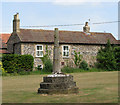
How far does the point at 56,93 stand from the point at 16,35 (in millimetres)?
22848

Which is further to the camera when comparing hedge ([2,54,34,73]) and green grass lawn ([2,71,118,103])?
hedge ([2,54,34,73])

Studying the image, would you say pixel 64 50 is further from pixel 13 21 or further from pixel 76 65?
pixel 13 21

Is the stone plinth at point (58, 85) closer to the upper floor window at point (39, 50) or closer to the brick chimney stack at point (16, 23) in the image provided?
the upper floor window at point (39, 50)

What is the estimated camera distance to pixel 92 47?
34188mm

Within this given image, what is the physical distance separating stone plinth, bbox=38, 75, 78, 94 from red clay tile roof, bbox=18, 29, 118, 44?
20.3 meters

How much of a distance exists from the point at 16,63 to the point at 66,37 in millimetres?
9497

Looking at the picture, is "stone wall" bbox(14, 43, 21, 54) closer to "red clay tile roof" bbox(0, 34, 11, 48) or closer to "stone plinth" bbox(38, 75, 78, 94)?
"red clay tile roof" bbox(0, 34, 11, 48)

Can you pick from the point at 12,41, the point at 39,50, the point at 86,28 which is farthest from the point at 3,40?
the point at 86,28

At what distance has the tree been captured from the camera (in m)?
31.9

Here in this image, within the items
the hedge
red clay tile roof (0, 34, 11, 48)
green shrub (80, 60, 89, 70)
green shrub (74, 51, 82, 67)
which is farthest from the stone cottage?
red clay tile roof (0, 34, 11, 48)

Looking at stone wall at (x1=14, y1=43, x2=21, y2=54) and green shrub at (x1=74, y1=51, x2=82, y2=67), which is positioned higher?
stone wall at (x1=14, y1=43, x2=21, y2=54)

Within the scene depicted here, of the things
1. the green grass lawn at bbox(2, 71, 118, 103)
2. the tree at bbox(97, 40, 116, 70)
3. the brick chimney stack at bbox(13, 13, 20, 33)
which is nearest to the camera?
the green grass lawn at bbox(2, 71, 118, 103)

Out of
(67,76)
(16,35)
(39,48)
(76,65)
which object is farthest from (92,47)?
(67,76)

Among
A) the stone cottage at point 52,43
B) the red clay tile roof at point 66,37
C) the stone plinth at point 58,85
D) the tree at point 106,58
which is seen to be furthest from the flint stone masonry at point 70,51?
the stone plinth at point 58,85
